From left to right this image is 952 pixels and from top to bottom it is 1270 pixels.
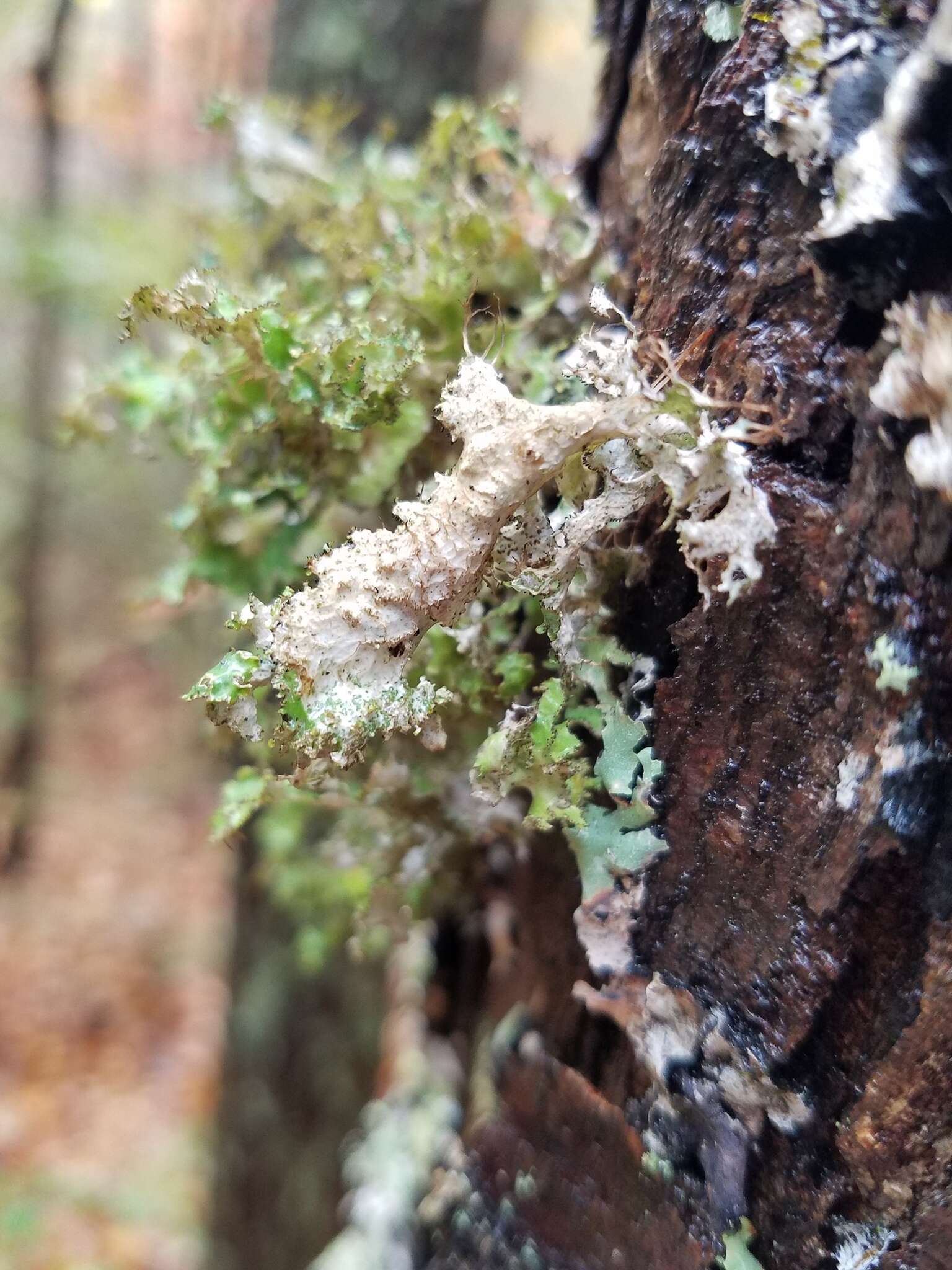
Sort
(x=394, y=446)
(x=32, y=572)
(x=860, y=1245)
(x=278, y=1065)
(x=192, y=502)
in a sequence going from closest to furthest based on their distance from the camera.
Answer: (x=860, y=1245), (x=394, y=446), (x=192, y=502), (x=278, y=1065), (x=32, y=572)

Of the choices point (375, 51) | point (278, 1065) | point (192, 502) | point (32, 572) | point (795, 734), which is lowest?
point (32, 572)

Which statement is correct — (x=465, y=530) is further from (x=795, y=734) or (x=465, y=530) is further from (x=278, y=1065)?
(x=278, y=1065)

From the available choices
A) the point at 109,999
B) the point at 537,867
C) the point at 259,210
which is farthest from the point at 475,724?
the point at 109,999

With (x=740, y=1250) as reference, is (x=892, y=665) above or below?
above

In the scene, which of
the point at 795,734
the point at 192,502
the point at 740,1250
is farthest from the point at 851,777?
the point at 192,502

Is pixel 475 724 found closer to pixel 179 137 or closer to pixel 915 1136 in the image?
pixel 915 1136

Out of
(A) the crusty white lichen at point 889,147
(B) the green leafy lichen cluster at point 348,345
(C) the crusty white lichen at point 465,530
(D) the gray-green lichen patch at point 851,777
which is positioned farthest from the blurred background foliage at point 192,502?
(D) the gray-green lichen patch at point 851,777
